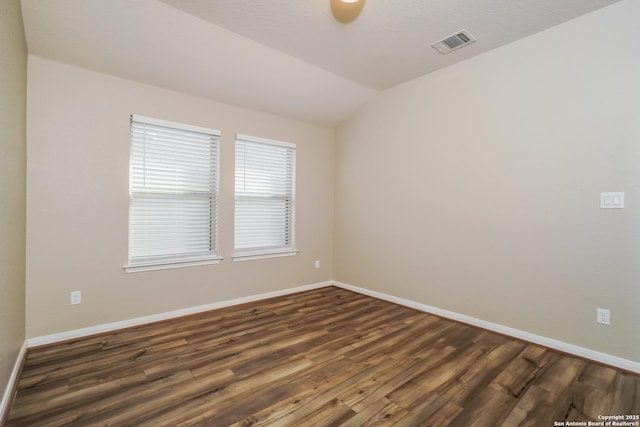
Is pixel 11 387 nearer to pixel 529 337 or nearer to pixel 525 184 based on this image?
pixel 529 337

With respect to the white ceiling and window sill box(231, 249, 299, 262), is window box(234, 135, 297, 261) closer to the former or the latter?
window sill box(231, 249, 299, 262)

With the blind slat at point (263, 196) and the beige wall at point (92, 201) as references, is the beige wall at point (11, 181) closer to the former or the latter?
the beige wall at point (92, 201)

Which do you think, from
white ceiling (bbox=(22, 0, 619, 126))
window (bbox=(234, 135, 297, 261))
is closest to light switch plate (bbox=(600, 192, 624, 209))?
white ceiling (bbox=(22, 0, 619, 126))

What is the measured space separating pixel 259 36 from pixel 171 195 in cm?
186

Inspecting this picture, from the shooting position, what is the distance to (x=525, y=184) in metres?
2.77

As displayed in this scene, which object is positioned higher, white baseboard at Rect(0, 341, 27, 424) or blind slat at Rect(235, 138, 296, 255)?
blind slat at Rect(235, 138, 296, 255)

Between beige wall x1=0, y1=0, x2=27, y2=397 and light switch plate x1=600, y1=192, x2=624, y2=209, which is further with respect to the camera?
light switch plate x1=600, y1=192, x2=624, y2=209

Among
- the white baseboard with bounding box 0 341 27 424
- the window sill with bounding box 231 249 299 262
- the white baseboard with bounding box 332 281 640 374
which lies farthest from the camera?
the window sill with bounding box 231 249 299 262

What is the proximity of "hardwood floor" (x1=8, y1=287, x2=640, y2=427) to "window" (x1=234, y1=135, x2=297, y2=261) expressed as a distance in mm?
1175

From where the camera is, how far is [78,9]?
2.25 m

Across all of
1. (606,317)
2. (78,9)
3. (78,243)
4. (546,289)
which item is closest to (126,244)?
(78,243)

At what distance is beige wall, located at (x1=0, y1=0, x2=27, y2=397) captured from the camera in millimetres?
1678

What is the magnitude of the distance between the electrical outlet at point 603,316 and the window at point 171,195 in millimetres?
3680

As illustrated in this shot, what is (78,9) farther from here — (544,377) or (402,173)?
(544,377)
